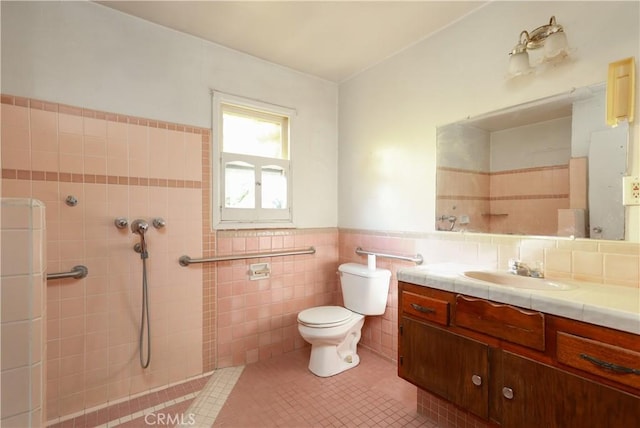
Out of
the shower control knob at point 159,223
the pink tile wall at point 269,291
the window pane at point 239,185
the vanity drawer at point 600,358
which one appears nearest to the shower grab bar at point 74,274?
the shower control knob at point 159,223

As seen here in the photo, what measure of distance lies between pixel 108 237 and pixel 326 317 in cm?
153

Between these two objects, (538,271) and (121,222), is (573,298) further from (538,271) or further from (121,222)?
(121,222)

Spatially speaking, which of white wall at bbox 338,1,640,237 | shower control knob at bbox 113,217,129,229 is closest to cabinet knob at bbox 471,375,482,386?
white wall at bbox 338,1,640,237

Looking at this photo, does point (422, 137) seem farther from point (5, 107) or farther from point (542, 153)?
point (5, 107)

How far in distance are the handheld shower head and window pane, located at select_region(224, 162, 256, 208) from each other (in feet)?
1.88

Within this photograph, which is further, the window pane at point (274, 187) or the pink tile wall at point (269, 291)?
the window pane at point (274, 187)

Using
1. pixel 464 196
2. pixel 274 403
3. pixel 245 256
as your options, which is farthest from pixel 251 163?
pixel 274 403

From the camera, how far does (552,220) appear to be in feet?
5.19

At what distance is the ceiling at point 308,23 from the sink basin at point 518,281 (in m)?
1.61

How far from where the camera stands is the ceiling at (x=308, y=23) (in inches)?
73.0

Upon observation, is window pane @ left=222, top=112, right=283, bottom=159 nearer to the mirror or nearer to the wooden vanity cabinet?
the mirror

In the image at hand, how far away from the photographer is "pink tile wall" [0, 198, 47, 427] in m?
0.60

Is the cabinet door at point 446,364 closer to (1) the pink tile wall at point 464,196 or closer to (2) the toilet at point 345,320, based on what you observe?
(2) the toilet at point 345,320

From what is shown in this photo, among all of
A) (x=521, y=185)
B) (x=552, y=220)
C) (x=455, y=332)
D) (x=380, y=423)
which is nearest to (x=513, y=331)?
(x=455, y=332)
